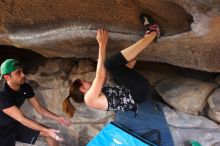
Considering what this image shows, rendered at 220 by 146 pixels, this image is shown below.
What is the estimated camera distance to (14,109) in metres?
2.68

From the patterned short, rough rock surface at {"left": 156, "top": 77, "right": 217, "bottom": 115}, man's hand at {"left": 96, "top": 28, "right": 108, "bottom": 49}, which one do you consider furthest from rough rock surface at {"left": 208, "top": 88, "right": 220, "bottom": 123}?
man's hand at {"left": 96, "top": 28, "right": 108, "bottom": 49}

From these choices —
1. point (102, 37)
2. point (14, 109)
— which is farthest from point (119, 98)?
point (14, 109)

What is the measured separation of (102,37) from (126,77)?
14.4 inches

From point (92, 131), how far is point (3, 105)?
1.24m

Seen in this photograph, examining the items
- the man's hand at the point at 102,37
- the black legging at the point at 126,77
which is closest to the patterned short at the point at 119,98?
the black legging at the point at 126,77

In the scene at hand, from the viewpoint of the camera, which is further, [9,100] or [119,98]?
[9,100]

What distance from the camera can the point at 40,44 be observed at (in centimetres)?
305

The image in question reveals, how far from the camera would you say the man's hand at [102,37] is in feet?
7.75

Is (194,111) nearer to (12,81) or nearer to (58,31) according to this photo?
(58,31)

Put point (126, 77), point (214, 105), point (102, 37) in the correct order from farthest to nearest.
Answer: point (214, 105)
point (102, 37)
point (126, 77)

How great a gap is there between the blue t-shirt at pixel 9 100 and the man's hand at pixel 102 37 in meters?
0.86

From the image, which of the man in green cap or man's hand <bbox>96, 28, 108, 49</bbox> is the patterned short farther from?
the man in green cap

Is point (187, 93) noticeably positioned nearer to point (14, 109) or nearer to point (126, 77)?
point (126, 77)

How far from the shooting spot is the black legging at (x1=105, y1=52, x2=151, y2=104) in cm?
232
